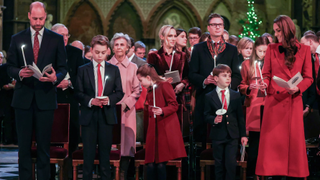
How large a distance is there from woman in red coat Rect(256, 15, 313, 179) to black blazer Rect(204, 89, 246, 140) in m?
0.32

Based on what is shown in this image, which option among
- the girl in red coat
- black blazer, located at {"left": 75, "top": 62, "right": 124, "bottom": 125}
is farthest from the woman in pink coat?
the girl in red coat

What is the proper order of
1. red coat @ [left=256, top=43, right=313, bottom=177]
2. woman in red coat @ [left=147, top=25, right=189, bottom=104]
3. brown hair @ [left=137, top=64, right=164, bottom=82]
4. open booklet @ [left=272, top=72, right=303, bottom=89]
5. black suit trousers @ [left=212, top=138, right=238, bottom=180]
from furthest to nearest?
woman in red coat @ [left=147, top=25, right=189, bottom=104]
brown hair @ [left=137, top=64, right=164, bottom=82]
black suit trousers @ [left=212, top=138, right=238, bottom=180]
red coat @ [left=256, top=43, right=313, bottom=177]
open booklet @ [left=272, top=72, right=303, bottom=89]

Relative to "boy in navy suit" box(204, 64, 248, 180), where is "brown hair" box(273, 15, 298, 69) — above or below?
above

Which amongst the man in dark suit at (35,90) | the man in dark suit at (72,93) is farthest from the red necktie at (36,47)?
the man in dark suit at (72,93)

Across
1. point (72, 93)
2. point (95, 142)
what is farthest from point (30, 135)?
point (72, 93)

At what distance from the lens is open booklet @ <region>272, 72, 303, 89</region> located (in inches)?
130

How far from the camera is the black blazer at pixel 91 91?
391 centimetres

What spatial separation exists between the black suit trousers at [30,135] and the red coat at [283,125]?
6.14 ft

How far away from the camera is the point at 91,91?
13.2ft

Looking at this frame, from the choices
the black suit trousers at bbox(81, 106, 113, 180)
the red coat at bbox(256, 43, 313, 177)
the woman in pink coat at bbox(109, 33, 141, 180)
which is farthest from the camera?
the woman in pink coat at bbox(109, 33, 141, 180)

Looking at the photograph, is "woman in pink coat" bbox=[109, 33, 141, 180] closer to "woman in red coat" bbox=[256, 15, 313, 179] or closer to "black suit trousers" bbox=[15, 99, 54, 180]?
"black suit trousers" bbox=[15, 99, 54, 180]

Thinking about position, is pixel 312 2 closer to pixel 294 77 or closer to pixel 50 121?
pixel 294 77

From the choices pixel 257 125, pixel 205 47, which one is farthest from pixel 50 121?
pixel 257 125

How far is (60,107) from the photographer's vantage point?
4.41m
